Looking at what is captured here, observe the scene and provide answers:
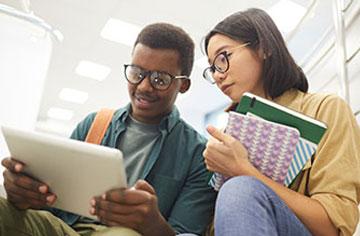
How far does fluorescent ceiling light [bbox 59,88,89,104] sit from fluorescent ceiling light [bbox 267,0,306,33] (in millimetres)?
3915

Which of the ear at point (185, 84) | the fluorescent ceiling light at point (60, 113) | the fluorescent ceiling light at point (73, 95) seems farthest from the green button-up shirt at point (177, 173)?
the fluorescent ceiling light at point (60, 113)

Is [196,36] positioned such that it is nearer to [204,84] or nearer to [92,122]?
[204,84]

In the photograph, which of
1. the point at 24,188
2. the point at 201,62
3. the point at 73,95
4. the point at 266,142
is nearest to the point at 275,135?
the point at 266,142

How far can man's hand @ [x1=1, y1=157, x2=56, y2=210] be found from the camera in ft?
2.40

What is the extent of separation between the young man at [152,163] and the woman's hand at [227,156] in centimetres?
17

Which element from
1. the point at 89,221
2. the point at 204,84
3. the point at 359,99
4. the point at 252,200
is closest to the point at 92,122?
the point at 89,221

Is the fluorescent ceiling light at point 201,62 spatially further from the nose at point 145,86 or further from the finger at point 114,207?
the finger at point 114,207

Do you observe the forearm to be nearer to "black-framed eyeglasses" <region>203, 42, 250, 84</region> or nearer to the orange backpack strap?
"black-framed eyeglasses" <region>203, 42, 250, 84</region>

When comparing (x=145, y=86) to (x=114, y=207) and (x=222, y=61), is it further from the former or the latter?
(x=114, y=207)

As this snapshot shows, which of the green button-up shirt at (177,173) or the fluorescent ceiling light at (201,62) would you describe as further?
the fluorescent ceiling light at (201,62)

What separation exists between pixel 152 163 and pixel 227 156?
14.5 inches

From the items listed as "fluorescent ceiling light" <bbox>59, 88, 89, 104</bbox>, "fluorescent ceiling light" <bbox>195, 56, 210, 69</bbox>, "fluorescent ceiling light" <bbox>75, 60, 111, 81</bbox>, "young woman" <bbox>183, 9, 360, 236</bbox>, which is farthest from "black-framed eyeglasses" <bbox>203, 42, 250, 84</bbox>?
"fluorescent ceiling light" <bbox>59, 88, 89, 104</bbox>

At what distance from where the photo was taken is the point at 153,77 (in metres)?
1.12

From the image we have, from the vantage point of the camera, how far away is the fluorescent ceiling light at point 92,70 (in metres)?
4.75
